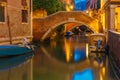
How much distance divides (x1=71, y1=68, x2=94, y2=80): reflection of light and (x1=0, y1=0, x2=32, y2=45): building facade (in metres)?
7.42

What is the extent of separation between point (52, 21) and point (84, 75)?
1828 centimetres

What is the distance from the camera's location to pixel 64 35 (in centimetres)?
4225

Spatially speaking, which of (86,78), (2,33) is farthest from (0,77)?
(2,33)

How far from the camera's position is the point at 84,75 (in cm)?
1302

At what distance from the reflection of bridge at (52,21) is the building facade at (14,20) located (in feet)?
Result: 10.5

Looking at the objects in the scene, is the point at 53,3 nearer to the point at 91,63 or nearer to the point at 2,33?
the point at 2,33

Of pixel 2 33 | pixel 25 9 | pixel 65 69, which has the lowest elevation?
pixel 65 69

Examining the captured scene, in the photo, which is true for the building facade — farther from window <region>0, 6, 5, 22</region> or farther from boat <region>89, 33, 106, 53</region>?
boat <region>89, 33, 106, 53</region>

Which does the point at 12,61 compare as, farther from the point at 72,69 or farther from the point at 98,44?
the point at 98,44

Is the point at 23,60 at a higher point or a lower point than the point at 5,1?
lower

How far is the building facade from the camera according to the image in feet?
68.3

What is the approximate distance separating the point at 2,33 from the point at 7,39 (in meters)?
0.80

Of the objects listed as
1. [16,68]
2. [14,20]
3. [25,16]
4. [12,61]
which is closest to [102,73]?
[16,68]

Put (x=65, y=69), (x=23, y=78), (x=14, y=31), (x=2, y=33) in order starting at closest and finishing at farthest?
(x=23, y=78) < (x=65, y=69) < (x=2, y=33) < (x=14, y=31)
